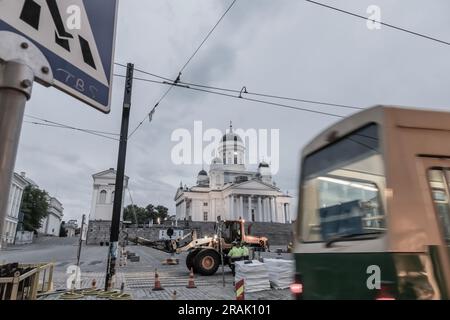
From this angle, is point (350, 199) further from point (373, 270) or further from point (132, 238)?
point (132, 238)

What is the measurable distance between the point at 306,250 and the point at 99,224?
68.2 m

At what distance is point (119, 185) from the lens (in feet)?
39.0

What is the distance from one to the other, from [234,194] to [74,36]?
3292 inches

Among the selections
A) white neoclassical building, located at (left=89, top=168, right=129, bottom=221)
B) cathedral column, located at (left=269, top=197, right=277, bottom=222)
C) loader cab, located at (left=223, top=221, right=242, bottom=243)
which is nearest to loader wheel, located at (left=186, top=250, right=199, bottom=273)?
loader cab, located at (left=223, top=221, right=242, bottom=243)

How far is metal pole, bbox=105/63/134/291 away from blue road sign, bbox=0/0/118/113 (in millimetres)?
10419

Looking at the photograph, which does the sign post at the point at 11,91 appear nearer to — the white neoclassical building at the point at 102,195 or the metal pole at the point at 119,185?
the metal pole at the point at 119,185

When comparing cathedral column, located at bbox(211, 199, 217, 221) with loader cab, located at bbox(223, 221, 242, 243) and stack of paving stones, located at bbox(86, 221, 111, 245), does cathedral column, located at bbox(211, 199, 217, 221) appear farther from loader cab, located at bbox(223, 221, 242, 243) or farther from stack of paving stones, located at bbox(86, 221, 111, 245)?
loader cab, located at bbox(223, 221, 242, 243)

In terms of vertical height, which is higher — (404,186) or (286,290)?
(404,186)

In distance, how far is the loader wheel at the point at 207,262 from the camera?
1658 centimetres

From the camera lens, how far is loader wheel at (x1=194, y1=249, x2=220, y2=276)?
16.6m
